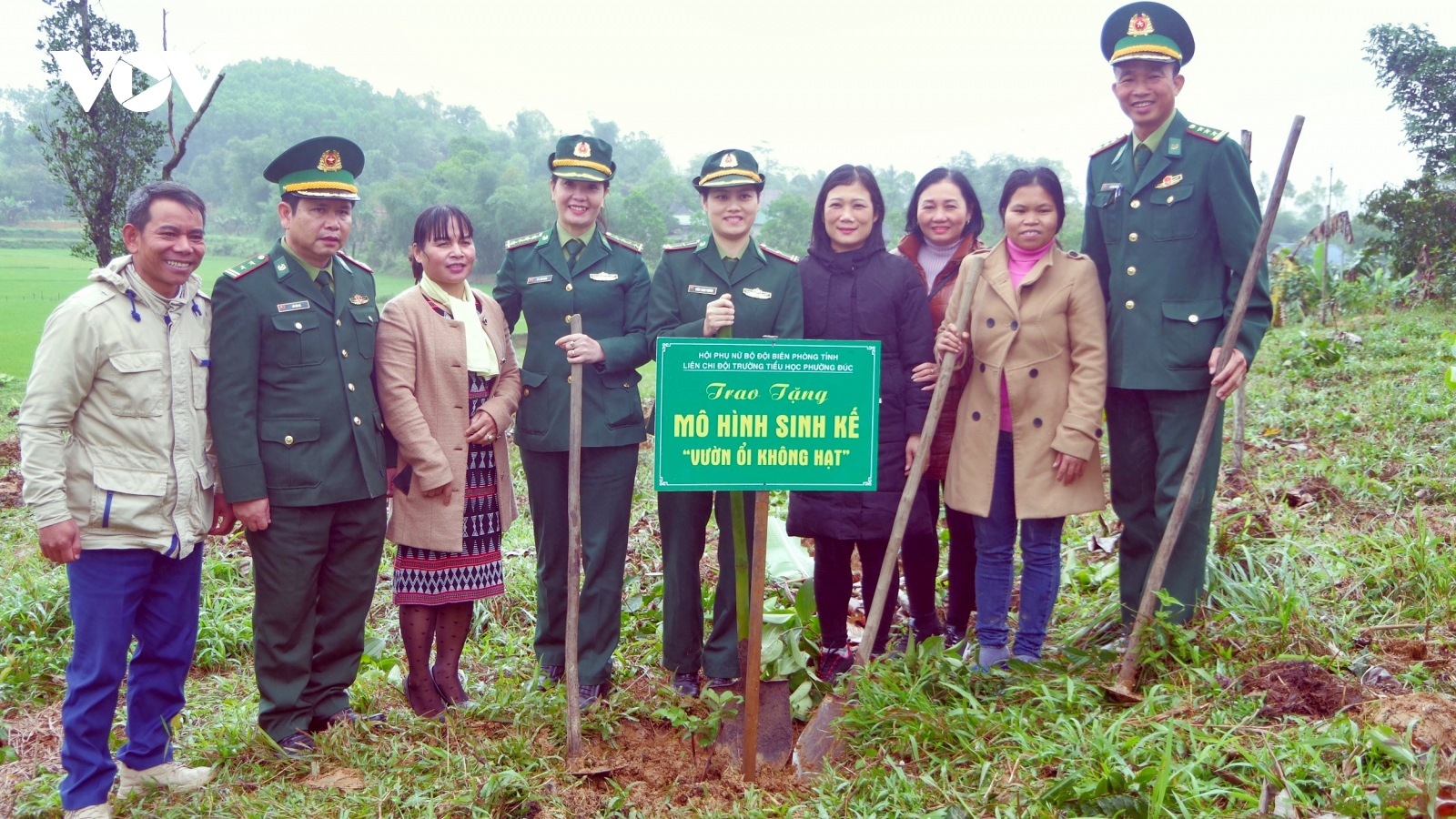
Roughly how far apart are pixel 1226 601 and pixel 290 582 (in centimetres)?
320

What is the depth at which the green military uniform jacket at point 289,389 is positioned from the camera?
9.73 ft

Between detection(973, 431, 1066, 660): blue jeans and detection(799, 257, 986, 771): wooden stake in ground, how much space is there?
0.34 metres

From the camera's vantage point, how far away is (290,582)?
312cm

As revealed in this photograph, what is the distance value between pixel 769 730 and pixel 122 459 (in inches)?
83.4

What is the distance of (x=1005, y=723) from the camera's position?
2.98 metres

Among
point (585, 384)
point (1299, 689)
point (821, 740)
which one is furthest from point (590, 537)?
point (1299, 689)

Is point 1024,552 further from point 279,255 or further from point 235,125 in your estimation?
point 235,125

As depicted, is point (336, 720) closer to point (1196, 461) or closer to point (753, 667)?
point (753, 667)

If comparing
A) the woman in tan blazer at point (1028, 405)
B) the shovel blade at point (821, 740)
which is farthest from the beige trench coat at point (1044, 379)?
the shovel blade at point (821, 740)

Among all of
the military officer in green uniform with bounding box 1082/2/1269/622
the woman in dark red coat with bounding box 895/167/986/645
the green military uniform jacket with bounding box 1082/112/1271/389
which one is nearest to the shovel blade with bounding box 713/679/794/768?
the woman in dark red coat with bounding box 895/167/986/645

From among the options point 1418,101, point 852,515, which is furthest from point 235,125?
point 852,515

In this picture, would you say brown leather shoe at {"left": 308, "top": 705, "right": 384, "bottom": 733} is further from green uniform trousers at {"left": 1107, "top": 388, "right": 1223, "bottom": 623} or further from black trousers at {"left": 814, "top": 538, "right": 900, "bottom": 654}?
green uniform trousers at {"left": 1107, "top": 388, "right": 1223, "bottom": 623}

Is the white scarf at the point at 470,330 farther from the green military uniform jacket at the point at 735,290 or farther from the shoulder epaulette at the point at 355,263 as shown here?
the green military uniform jacket at the point at 735,290

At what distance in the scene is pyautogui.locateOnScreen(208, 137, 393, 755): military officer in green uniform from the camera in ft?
9.78
